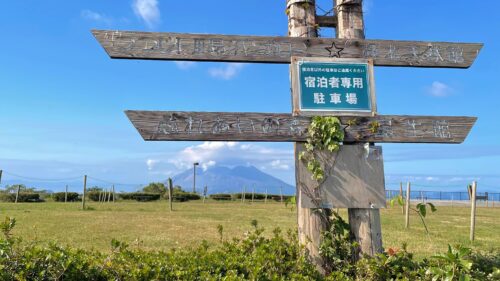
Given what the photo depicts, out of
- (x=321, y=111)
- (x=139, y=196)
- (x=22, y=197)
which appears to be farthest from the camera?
(x=139, y=196)

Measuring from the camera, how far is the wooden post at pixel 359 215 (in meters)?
4.23

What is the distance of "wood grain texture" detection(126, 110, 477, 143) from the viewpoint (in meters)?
4.14

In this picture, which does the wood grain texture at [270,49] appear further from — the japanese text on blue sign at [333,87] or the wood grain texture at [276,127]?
the wood grain texture at [276,127]

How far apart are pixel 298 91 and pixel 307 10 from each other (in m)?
1.01

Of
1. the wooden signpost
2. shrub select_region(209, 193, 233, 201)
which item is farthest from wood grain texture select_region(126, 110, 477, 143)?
shrub select_region(209, 193, 233, 201)

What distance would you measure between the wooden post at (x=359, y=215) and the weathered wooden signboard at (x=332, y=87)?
1.37 feet

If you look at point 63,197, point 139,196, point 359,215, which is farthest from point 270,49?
point 63,197

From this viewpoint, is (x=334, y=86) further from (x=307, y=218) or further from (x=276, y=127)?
(x=307, y=218)

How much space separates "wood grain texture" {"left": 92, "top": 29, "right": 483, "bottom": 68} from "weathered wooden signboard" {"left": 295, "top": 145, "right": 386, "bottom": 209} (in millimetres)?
1085

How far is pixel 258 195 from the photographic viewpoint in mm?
45156

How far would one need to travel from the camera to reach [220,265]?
11.3 ft

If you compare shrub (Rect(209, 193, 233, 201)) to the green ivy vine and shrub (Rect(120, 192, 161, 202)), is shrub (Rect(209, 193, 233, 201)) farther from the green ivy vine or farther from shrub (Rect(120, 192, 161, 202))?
the green ivy vine

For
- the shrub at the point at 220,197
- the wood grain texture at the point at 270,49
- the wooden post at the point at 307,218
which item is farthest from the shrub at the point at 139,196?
the wooden post at the point at 307,218

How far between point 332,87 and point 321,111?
11.8 inches
